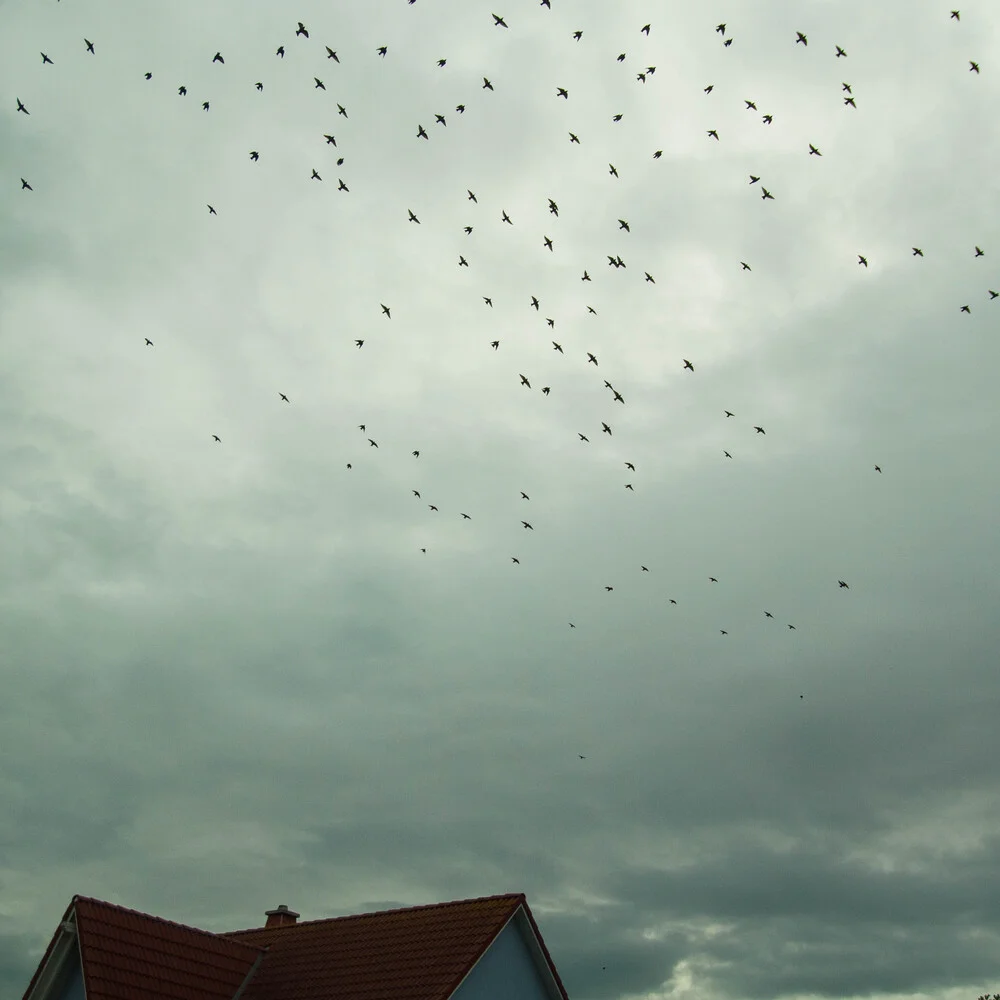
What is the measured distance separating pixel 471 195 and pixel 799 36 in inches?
379

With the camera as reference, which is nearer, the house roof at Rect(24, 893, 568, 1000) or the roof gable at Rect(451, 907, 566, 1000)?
the house roof at Rect(24, 893, 568, 1000)

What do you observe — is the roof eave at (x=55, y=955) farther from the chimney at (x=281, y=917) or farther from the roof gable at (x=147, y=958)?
the chimney at (x=281, y=917)

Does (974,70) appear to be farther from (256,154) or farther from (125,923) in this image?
(125,923)

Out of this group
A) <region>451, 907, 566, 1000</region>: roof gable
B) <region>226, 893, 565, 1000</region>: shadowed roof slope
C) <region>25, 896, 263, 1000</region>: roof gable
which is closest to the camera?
<region>25, 896, 263, 1000</region>: roof gable

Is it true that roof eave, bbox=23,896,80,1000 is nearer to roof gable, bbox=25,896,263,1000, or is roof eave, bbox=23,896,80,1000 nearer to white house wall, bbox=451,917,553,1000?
roof gable, bbox=25,896,263,1000

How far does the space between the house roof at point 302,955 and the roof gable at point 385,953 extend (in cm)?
4

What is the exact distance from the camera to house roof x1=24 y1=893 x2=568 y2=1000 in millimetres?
29844

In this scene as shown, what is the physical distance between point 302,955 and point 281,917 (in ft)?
14.5

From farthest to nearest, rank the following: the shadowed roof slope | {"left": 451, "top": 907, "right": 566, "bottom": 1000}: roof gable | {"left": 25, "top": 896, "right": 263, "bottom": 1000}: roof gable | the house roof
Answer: {"left": 451, "top": 907, "right": 566, "bottom": 1000}: roof gable
the shadowed roof slope
the house roof
{"left": 25, "top": 896, "right": 263, "bottom": 1000}: roof gable

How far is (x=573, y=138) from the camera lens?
29.1 meters

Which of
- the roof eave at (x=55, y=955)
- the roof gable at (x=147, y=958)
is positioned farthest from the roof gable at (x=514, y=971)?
the roof eave at (x=55, y=955)

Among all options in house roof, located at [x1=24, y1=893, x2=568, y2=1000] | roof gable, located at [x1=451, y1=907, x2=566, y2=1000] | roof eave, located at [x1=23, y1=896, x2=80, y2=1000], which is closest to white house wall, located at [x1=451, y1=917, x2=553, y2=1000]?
roof gable, located at [x1=451, y1=907, x2=566, y2=1000]

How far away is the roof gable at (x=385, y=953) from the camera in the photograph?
3027 centimetres

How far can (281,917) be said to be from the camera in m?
38.8
